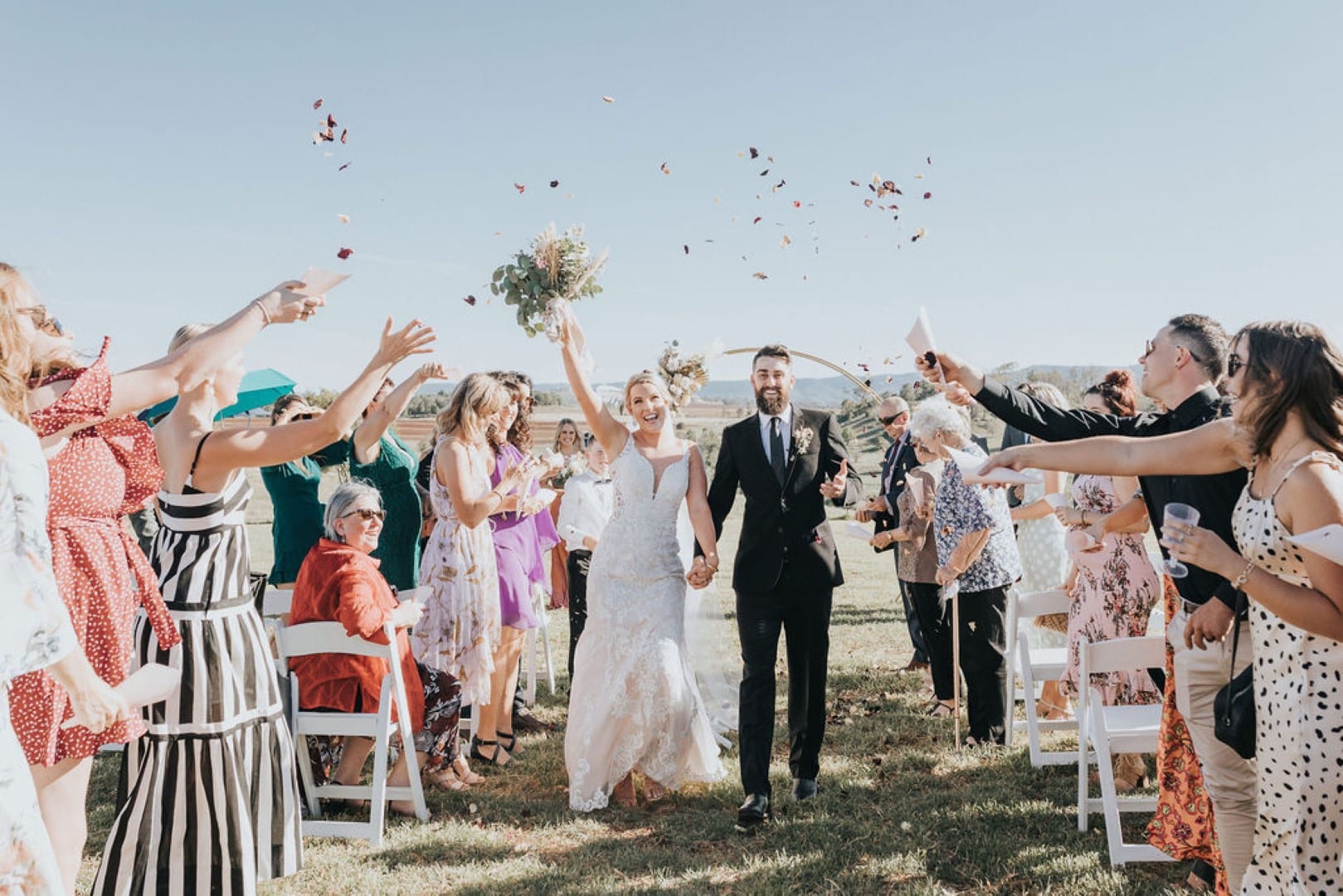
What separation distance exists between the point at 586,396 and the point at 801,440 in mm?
1361

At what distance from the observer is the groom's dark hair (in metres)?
5.72

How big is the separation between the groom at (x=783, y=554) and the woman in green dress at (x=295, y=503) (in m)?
3.01

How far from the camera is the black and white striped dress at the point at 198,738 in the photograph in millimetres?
3674

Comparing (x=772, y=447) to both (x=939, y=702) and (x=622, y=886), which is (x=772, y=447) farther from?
(x=939, y=702)

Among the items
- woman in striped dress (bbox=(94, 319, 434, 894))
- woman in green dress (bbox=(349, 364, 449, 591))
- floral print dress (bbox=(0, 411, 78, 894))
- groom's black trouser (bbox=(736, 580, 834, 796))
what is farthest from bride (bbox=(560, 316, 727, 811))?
floral print dress (bbox=(0, 411, 78, 894))

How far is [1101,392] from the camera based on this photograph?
6254 mm

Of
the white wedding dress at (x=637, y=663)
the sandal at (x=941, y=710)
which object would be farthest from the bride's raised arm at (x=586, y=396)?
the sandal at (x=941, y=710)

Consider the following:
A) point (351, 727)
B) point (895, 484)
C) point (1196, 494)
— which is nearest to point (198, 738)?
point (351, 727)

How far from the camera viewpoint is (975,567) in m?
6.74

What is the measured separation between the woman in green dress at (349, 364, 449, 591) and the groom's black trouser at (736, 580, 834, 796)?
2.63 meters

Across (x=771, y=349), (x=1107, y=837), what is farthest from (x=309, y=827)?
(x=1107, y=837)

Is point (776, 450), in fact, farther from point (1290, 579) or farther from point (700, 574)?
point (1290, 579)

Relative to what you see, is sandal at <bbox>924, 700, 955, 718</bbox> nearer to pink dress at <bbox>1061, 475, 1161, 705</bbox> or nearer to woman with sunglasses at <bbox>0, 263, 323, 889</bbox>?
pink dress at <bbox>1061, 475, 1161, 705</bbox>

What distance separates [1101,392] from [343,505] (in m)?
4.99
